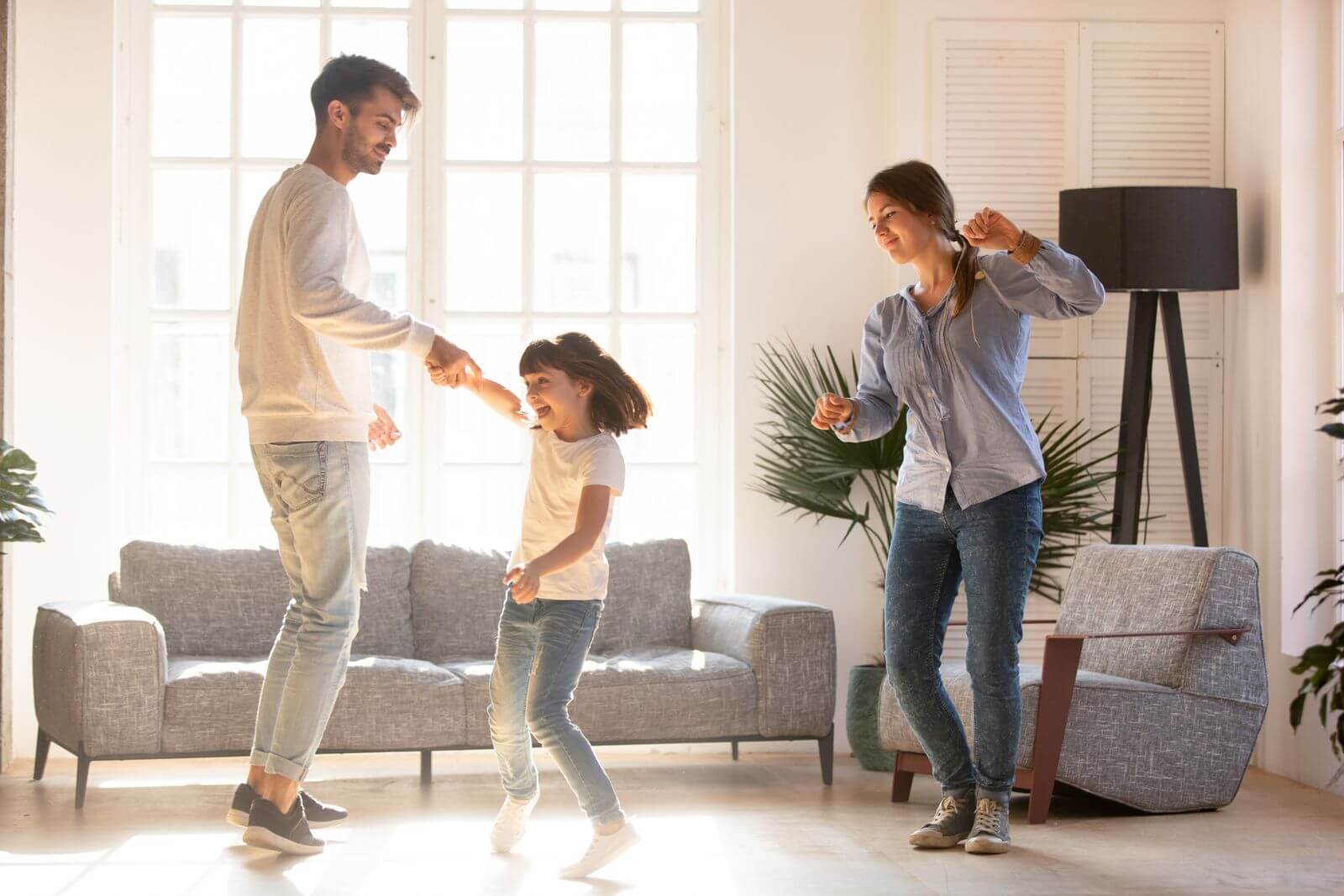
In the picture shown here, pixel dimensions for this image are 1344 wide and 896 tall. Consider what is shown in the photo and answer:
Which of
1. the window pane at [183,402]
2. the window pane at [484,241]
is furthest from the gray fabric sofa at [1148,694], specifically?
the window pane at [183,402]

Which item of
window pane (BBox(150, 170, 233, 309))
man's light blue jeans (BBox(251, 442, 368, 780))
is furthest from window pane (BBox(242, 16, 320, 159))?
man's light blue jeans (BBox(251, 442, 368, 780))

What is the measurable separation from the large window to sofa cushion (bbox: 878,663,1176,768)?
132 centimetres

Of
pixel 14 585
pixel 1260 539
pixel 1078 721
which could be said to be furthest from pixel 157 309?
pixel 1260 539

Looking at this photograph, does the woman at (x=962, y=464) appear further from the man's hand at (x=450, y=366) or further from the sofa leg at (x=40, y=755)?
the sofa leg at (x=40, y=755)

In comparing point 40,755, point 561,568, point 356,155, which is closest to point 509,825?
point 561,568

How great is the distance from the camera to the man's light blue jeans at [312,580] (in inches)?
111

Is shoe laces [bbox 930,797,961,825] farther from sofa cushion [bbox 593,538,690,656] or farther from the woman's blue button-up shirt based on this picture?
sofa cushion [bbox 593,538,690,656]

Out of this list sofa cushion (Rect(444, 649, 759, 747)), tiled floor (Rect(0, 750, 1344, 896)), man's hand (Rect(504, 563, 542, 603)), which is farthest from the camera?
sofa cushion (Rect(444, 649, 759, 747))

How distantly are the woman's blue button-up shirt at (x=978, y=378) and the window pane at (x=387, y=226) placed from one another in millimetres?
2308

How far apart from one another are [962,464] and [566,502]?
0.80 metres

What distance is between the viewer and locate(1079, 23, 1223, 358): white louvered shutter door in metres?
4.87

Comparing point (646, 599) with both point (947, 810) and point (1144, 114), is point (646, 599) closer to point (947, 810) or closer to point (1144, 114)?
point (947, 810)

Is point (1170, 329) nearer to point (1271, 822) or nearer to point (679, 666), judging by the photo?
point (1271, 822)

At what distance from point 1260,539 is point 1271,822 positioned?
49.5 inches
